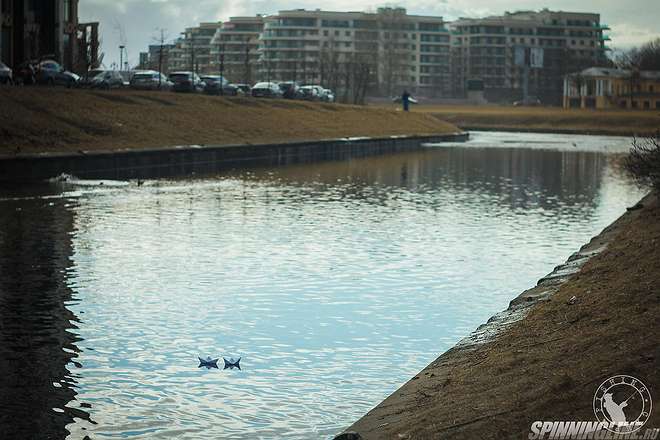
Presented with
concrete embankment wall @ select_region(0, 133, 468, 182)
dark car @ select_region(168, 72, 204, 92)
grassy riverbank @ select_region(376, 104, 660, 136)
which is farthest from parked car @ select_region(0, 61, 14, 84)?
grassy riverbank @ select_region(376, 104, 660, 136)

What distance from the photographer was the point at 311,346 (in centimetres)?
1166

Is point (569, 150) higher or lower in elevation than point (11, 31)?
lower

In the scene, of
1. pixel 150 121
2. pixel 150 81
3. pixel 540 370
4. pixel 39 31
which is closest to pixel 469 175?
pixel 150 121

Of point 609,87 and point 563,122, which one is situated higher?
point 609,87

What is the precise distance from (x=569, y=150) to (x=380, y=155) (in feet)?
36.5

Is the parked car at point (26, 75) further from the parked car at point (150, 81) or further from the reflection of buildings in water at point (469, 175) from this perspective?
the reflection of buildings in water at point (469, 175)

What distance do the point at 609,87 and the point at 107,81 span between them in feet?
358

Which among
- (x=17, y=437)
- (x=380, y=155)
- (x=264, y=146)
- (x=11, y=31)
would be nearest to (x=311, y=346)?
(x=17, y=437)

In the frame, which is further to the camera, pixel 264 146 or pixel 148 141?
pixel 264 146

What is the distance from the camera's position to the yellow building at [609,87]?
156 meters

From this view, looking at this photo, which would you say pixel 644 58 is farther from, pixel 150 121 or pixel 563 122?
pixel 150 121

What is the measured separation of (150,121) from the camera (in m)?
44.0

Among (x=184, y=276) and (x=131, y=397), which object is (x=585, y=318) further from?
(x=184, y=276)

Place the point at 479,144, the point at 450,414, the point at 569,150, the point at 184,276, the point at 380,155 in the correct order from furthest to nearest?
the point at 479,144
the point at 569,150
the point at 380,155
the point at 184,276
the point at 450,414
